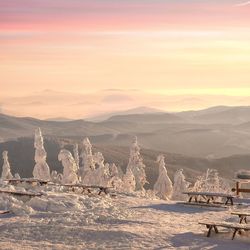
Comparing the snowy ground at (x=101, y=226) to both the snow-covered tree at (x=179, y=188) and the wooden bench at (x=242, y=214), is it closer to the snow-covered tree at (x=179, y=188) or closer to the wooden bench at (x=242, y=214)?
the wooden bench at (x=242, y=214)

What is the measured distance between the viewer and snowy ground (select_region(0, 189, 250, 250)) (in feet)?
51.6

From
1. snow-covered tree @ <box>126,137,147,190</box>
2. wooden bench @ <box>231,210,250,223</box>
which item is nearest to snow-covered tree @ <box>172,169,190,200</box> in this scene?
snow-covered tree @ <box>126,137,147,190</box>

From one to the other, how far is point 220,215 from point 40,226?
28.4ft

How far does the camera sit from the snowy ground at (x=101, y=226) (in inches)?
619

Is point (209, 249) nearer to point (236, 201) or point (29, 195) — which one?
point (29, 195)

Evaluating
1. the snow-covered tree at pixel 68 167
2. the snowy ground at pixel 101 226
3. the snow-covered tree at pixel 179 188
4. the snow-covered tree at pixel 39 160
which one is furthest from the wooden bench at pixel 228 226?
the snow-covered tree at pixel 179 188

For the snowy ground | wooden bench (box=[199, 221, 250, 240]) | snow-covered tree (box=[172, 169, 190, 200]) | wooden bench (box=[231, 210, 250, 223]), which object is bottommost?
snow-covered tree (box=[172, 169, 190, 200])

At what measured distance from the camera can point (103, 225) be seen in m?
18.1

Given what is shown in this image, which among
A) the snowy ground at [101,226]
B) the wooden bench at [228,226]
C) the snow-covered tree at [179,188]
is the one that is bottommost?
the snow-covered tree at [179,188]

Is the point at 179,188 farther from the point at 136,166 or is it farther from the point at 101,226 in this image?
the point at 101,226

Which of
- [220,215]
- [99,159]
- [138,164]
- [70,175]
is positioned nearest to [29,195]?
[220,215]

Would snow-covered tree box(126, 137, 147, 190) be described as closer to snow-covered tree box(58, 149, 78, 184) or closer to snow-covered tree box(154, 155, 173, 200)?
snow-covered tree box(154, 155, 173, 200)

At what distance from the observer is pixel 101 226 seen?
1786 cm

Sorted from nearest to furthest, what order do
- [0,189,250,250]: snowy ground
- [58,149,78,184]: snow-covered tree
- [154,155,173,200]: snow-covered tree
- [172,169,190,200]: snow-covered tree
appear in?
[0,189,250,250]: snowy ground, [58,149,78,184]: snow-covered tree, [154,155,173,200]: snow-covered tree, [172,169,190,200]: snow-covered tree
